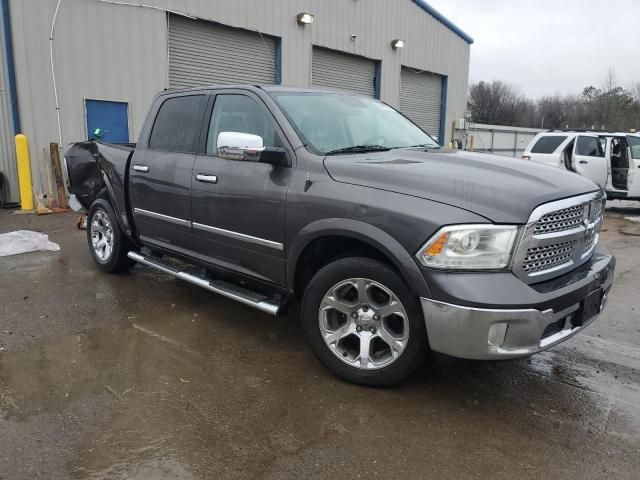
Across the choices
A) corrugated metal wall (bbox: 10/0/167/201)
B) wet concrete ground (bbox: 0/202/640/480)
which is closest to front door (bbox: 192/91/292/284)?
wet concrete ground (bbox: 0/202/640/480)

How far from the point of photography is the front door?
366 centimetres

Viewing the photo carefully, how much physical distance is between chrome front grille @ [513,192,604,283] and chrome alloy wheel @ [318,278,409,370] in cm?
73

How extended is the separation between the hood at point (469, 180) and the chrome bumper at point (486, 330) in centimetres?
50

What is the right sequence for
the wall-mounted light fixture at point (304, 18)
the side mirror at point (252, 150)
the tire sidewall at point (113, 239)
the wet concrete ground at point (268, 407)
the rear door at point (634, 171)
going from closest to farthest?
the wet concrete ground at point (268, 407)
the side mirror at point (252, 150)
the tire sidewall at point (113, 239)
the rear door at point (634, 171)
the wall-mounted light fixture at point (304, 18)

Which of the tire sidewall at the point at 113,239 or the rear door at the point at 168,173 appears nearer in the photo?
the rear door at the point at 168,173

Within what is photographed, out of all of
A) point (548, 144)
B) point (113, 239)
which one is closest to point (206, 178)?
point (113, 239)

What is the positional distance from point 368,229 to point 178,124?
8.03ft

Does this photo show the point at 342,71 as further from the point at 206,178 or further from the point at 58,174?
the point at 206,178

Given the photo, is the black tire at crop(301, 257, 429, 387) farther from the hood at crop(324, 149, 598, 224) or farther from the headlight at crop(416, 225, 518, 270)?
the hood at crop(324, 149, 598, 224)

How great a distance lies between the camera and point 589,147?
1211 centimetres

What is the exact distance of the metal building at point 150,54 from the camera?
10484mm

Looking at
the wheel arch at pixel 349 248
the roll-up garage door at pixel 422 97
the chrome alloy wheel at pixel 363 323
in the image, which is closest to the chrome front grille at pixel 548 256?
the wheel arch at pixel 349 248

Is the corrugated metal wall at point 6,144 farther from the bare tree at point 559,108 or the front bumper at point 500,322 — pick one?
the bare tree at point 559,108

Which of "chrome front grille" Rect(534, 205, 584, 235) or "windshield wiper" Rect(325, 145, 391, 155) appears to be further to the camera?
"windshield wiper" Rect(325, 145, 391, 155)
